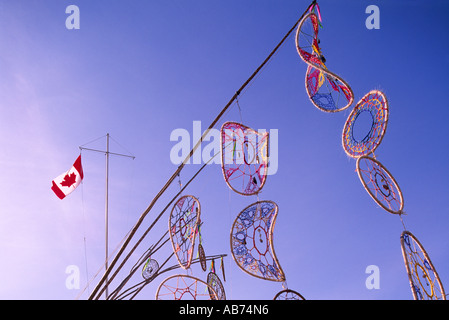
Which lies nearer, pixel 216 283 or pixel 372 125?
pixel 372 125

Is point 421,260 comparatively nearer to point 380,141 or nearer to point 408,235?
point 408,235

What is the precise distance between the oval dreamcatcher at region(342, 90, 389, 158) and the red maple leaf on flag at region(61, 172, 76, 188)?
8.27 metres

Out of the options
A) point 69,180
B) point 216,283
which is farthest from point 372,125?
point 69,180

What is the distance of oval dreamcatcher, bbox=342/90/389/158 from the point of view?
730cm

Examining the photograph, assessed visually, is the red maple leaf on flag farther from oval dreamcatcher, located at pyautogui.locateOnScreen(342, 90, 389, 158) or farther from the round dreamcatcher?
oval dreamcatcher, located at pyautogui.locateOnScreen(342, 90, 389, 158)

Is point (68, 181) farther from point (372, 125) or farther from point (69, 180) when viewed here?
point (372, 125)

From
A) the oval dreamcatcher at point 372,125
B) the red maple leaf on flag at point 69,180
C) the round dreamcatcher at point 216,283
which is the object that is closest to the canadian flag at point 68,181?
the red maple leaf on flag at point 69,180

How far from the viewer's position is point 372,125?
7574 millimetres

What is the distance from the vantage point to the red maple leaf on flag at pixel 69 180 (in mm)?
10609

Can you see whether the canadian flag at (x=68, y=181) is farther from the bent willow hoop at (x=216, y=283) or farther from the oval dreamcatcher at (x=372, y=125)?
the oval dreamcatcher at (x=372, y=125)

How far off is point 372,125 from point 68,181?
9096 millimetres

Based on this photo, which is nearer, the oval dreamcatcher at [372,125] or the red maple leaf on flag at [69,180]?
the oval dreamcatcher at [372,125]

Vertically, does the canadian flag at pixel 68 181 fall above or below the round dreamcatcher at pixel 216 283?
above
